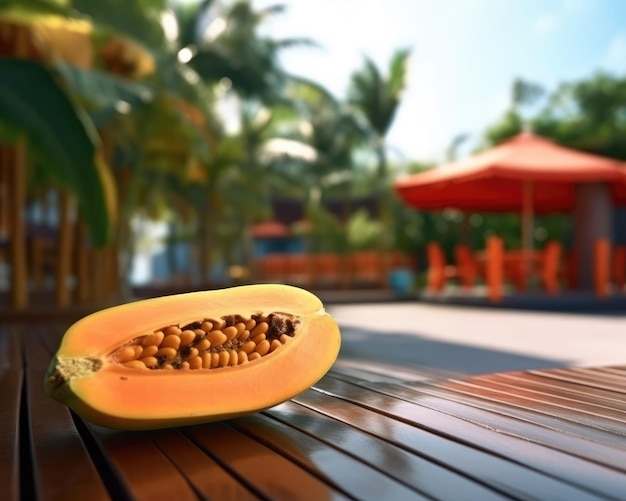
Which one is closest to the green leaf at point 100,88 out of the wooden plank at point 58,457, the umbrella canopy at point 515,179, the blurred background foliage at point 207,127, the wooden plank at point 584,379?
the blurred background foliage at point 207,127

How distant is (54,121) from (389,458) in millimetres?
5120

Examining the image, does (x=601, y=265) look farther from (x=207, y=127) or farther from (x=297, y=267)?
(x=297, y=267)

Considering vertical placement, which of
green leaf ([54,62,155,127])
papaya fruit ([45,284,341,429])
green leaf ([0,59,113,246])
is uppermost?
green leaf ([54,62,155,127])

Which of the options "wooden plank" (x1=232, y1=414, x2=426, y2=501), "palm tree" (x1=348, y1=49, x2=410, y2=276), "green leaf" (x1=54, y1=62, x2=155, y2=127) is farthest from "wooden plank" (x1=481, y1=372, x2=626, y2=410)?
"palm tree" (x1=348, y1=49, x2=410, y2=276)

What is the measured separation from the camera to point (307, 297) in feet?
6.05

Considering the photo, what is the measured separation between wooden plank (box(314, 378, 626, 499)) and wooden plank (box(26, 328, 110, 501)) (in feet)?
2.08

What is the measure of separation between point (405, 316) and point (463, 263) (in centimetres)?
337

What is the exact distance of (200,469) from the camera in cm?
131

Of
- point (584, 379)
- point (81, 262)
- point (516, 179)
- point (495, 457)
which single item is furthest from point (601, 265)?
point (495, 457)

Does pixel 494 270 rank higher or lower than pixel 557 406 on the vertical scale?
higher

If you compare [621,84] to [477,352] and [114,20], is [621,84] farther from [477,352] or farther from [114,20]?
[477,352]

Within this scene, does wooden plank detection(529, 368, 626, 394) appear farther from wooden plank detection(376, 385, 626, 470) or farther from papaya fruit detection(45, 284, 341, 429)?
papaya fruit detection(45, 284, 341, 429)

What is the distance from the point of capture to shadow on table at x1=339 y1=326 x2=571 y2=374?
3967 mm

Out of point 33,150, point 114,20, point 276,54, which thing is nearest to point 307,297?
point 33,150
